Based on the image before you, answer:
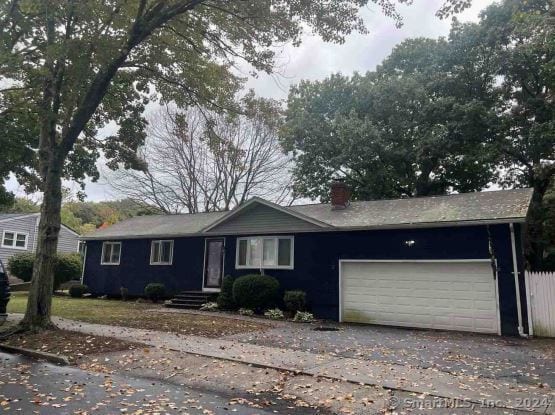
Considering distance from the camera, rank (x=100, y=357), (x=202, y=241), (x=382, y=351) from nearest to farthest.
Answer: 1. (x=100, y=357)
2. (x=382, y=351)
3. (x=202, y=241)

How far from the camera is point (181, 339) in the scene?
10.1 m

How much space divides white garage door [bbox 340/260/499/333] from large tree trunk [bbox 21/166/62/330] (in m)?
8.96

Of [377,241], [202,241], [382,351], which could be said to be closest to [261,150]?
[202,241]

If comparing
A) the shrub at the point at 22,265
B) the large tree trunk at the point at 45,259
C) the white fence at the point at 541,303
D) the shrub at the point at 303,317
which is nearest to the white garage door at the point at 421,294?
the white fence at the point at 541,303

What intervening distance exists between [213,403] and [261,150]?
26506 mm

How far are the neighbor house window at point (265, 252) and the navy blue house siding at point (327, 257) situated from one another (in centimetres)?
28

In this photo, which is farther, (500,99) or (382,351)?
(500,99)

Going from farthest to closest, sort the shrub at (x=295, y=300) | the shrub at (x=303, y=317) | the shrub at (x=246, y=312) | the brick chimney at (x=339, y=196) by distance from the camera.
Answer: the brick chimney at (x=339, y=196) < the shrub at (x=246, y=312) < the shrub at (x=295, y=300) < the shrub at (x=303, y=317)

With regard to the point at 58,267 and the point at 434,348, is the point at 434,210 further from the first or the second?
the point at 58,267

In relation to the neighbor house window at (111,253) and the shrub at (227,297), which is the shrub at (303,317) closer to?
the shrub at (227,297)

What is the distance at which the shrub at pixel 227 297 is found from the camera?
16625mm

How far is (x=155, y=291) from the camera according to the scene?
19.5 m

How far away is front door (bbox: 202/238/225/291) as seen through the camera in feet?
60.1

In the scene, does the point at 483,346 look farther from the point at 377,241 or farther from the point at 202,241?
the point at 202,241
